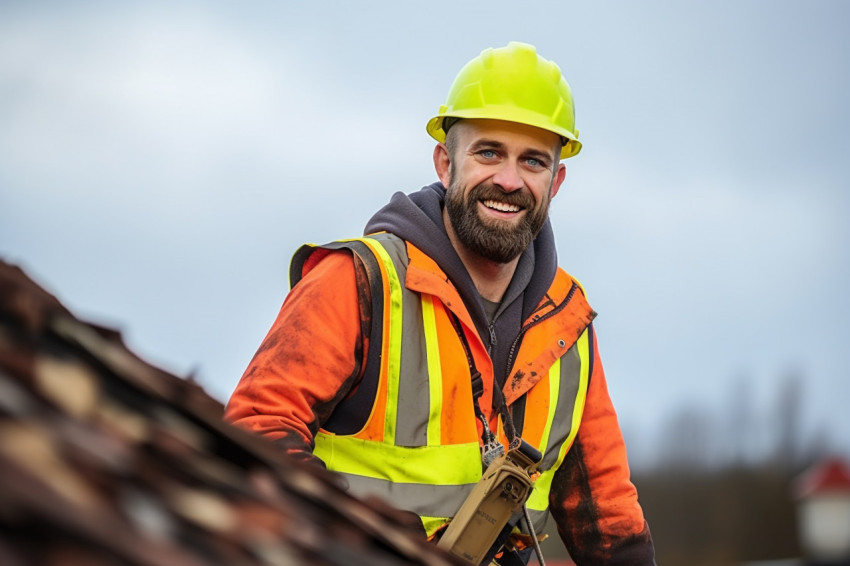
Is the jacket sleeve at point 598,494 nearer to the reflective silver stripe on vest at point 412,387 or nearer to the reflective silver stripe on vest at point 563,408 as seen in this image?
the reflective silver stripe on vest at point 563,408

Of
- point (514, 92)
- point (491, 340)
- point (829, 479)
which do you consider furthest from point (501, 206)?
point (829, 479)

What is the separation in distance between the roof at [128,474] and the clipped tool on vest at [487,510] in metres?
2.42

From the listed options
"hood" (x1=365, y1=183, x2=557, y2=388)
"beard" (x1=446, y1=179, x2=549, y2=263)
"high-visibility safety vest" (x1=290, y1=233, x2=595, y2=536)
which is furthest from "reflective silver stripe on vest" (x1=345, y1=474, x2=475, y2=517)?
"beard" (x1=446, y1=179, x2=549, y2=263)

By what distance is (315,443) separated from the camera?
3873 millimetres

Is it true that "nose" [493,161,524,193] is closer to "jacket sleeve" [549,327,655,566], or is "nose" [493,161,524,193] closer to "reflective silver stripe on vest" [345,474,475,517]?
"jacket sleeve" [549,327,655,566]

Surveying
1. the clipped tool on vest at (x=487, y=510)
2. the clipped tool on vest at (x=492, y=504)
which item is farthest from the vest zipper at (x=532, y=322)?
the clipped tool on vest at (x=487, y=510)

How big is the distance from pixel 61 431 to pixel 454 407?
10.1 ft

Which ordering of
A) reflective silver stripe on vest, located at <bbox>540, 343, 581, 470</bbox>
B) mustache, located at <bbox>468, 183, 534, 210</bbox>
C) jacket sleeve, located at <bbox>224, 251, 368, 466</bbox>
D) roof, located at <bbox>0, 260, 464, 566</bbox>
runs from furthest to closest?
1. mustache, located at <bbox>468, 183, 534, 210</bbox>
2. reflective silver stripe on vest, located at <bbox>540, 343, 581, 470</bbox>
3. jacket sleeve, located at <bbox>224, 251, 368, 466</bbox>
4. roof, located at <bbox>0, 260, 464, 566</bbox>

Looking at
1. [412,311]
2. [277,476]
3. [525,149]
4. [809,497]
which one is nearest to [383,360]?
[412,311]

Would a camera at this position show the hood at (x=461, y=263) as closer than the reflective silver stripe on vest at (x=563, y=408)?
Yes

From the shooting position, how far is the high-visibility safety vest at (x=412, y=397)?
3.84m

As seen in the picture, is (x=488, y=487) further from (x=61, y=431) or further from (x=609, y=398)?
(x=61, y=431)

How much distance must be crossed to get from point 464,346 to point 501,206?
70cm

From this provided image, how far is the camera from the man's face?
14.5ft
